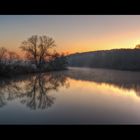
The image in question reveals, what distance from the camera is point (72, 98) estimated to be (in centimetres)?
302

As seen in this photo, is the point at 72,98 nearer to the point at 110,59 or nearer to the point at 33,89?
the point at 33,89

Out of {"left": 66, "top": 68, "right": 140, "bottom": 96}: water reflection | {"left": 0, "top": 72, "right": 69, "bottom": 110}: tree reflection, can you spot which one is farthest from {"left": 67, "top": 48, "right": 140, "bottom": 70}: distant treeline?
{"left": 0, "top": 72, "right": 69, "bottom": 110}: tree reflection

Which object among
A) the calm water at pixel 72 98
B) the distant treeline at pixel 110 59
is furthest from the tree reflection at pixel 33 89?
the distant treeline at pixel 110 59

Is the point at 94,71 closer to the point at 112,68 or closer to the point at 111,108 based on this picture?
the point at 112,68

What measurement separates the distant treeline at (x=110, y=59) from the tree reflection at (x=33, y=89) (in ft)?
1.29

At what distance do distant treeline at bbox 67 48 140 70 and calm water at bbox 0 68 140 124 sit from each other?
13cm

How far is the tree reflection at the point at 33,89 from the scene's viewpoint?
9.41ft

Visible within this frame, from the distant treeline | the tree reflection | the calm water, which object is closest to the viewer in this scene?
the calm water

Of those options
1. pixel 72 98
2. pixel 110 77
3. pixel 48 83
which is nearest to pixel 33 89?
pixel 48 83

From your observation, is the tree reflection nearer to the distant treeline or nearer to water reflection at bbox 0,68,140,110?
water reflection at bbox 0,68,140,110

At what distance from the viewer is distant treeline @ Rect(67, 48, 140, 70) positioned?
377 cm

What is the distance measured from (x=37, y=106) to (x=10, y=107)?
0.32 meters

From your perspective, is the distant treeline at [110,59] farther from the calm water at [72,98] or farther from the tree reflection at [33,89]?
the tree reflection at [33,89]
